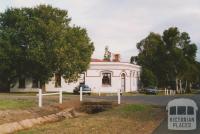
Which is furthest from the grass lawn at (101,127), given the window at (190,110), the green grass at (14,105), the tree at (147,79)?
the tree at (147,79)

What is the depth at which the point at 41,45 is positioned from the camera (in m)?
55.9

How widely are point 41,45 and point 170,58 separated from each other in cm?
3677

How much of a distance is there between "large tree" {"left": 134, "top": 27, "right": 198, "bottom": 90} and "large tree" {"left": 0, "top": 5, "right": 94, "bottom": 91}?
27.9 meters

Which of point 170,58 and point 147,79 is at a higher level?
point 170,58

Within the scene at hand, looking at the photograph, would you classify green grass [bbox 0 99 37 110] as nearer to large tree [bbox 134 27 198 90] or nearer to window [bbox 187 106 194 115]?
window [bbox 187 106 194 115]

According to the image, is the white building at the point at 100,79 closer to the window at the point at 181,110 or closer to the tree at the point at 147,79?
the tree at the point at 147,79

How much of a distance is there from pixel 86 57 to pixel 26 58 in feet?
26.8

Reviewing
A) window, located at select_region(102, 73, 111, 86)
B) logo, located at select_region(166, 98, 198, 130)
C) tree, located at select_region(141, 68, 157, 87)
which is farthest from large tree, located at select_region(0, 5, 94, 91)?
logo, located at select_region(166, 98, 198, 130)

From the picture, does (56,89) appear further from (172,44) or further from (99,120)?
(99,120)

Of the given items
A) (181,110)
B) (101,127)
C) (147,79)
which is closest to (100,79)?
(147,79)

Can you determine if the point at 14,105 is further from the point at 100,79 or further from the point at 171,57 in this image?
the point at 171,57

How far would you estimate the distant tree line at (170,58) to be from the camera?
85481 mm

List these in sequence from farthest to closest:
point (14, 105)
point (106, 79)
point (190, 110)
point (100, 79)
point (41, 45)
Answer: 1. point (106, 79)
2. point (100, 79)
3. point (41, 45)
4. point (14, 105)
5. point (190, 110)

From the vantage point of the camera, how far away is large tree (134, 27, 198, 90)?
85.6 meters
